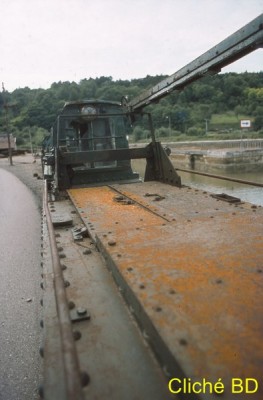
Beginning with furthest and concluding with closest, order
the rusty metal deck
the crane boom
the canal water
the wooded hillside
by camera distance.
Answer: the wooded hillside
the canal water
the crane boom
the rusty metal deck

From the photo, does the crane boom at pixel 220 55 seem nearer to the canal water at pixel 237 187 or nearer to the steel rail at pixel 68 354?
the steel rail at pixel 68 354

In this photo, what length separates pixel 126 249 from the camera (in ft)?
8.56

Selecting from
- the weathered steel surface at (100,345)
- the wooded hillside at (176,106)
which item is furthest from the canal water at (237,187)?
the wooded hillside at (176,106)

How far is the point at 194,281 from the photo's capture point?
2012 millimetres

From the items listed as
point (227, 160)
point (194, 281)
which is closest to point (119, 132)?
point (194, 281)

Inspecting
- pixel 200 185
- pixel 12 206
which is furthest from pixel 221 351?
pixel 200 185

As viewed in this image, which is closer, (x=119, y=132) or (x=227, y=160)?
(x=119, y=132)

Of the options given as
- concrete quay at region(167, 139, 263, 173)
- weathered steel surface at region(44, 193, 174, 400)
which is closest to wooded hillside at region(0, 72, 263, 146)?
concrete quay at region(167, 139, 263, 173)

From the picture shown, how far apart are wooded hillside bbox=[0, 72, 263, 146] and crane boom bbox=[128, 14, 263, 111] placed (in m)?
72.4

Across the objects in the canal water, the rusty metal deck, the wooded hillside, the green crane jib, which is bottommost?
the canal water

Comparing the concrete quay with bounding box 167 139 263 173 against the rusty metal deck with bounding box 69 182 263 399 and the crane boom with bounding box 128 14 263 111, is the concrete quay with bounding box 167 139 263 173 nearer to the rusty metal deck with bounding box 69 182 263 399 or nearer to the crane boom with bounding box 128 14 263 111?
the crane boom with bounding box 128 14 263 111

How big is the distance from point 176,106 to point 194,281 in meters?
106

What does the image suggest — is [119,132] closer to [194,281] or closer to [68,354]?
[194,281]

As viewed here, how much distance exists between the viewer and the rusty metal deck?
1412 mm
